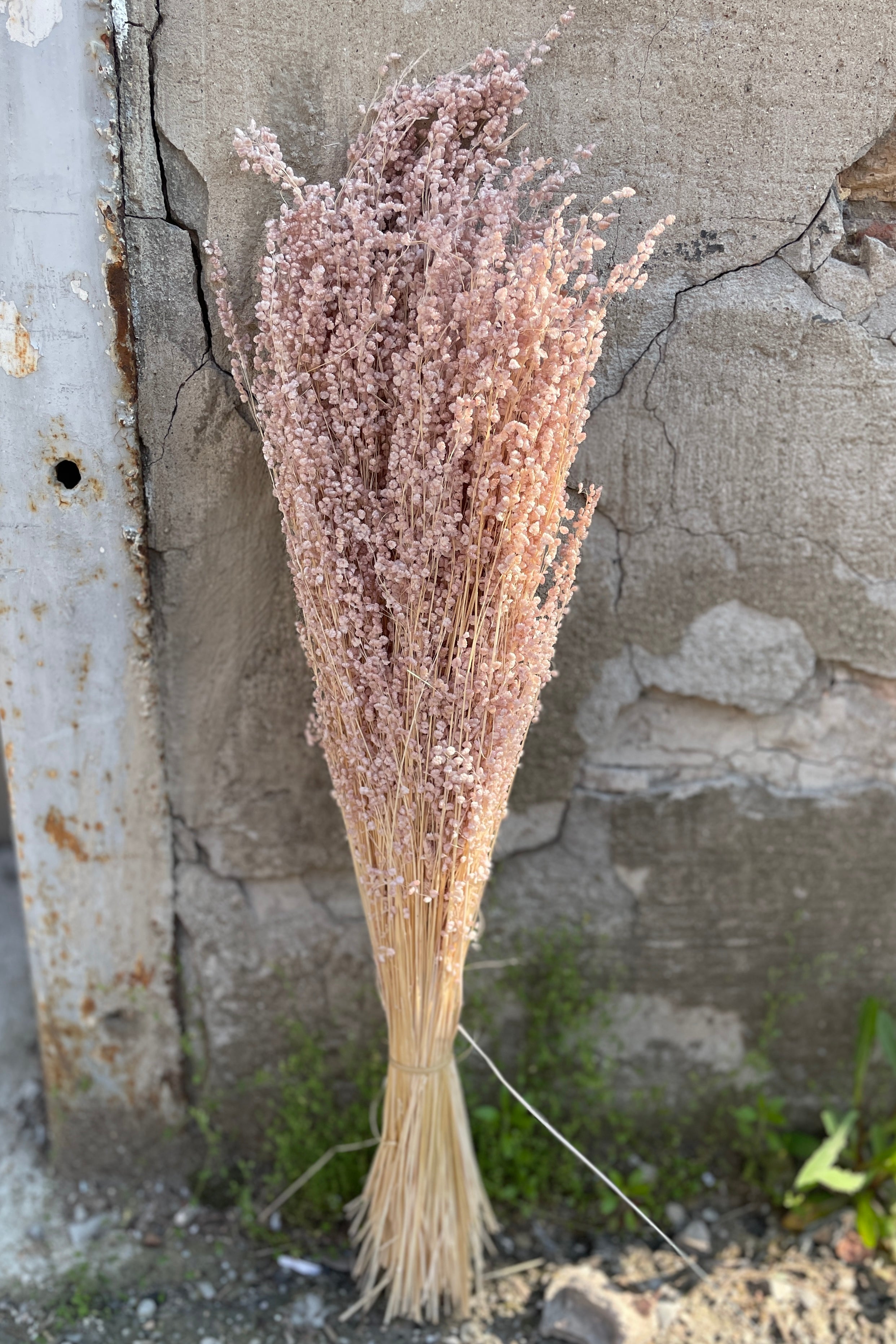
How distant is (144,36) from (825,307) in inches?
45.9

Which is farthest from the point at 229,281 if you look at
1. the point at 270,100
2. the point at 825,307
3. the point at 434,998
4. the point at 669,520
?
the point at 434,998

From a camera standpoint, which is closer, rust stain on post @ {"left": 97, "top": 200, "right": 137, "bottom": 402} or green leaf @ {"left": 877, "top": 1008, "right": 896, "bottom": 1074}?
rust stain on post @ {"left": 97, "top": 200, "right": 137, "bottom": 402}

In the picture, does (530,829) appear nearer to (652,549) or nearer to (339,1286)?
(652,549)

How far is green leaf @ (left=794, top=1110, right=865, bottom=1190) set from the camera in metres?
1.91

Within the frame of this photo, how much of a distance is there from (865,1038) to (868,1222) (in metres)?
0.35

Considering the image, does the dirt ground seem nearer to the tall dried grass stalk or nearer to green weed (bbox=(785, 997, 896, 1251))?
green weed (bbox=(785, 997, 896, 1251))

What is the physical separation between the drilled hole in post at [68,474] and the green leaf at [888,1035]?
73.1 inches

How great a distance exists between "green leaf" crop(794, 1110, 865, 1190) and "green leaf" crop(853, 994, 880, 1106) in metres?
0.06

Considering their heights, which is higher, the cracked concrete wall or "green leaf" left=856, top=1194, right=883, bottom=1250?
the cracked concrete wall

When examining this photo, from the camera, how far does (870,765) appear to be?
1.94 m

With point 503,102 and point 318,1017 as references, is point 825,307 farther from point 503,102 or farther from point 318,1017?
point 318,1017

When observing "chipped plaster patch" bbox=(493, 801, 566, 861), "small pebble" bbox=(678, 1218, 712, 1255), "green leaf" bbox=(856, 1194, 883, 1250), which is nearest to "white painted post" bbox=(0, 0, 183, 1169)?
"chipped plaster patch" bbox=(493, 801, 566, 861)

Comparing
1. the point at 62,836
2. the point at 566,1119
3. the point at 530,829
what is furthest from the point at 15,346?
the point at 566,1119

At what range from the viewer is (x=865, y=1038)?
1992 mm
